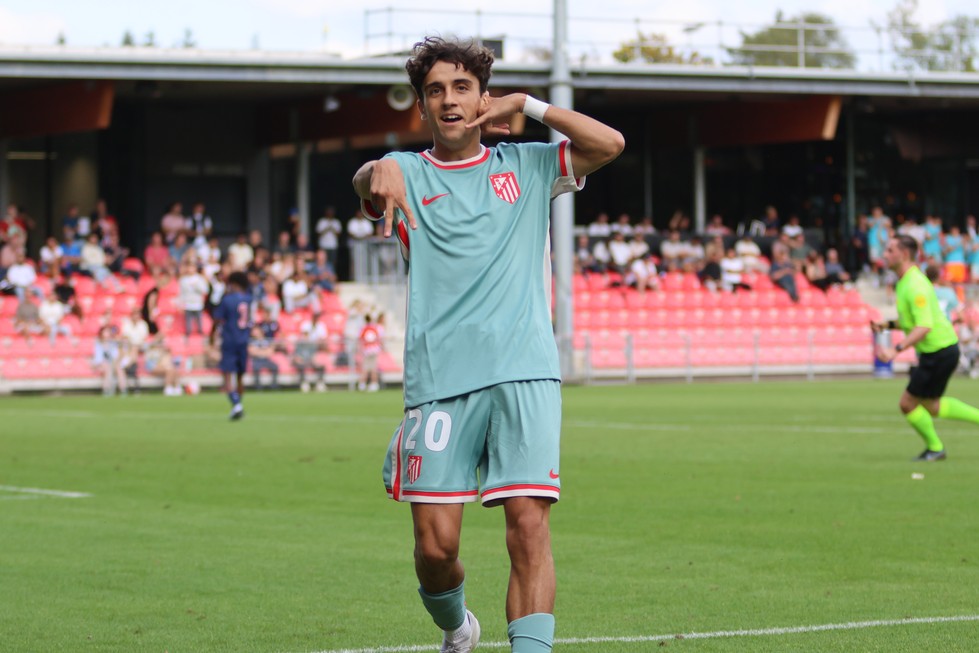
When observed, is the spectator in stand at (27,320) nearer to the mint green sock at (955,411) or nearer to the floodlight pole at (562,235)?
the floodlight pole at (562,235)

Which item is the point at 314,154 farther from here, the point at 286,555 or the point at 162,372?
the point at 286,555

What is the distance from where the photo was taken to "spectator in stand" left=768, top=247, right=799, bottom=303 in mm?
37188

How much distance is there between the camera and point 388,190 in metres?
5.11

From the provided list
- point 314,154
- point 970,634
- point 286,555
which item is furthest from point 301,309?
point 970,634

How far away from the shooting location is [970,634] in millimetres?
6355

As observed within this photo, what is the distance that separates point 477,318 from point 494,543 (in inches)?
183

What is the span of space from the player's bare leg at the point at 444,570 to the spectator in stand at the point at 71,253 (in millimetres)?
27975

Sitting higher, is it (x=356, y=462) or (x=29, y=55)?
(x=29, y=55)

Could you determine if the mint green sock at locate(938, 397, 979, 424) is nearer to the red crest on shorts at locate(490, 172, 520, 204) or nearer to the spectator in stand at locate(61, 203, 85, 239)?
the red crest on shorts at locate(490, 172, 520, 204)

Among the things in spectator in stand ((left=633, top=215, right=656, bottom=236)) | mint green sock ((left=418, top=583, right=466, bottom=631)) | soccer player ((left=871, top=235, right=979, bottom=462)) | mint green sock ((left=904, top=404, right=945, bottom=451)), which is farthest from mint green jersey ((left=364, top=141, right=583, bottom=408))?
spectator in stand ((left=633, top=215, right=656, bottom=236))

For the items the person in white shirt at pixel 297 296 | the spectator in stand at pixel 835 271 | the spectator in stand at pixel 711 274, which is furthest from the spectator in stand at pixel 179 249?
the spectator in stand at pixel 835 271

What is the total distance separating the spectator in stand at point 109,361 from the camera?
29375 millimetres

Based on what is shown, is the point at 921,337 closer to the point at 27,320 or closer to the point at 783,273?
the point at 27,320

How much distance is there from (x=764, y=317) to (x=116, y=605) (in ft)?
98.3
